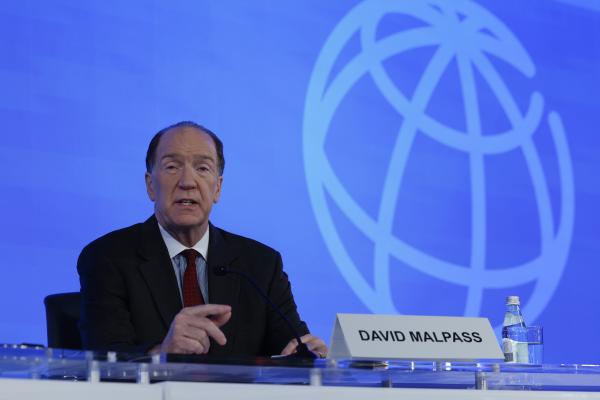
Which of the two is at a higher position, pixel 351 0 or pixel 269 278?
pixel 351 0

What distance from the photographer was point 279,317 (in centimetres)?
281

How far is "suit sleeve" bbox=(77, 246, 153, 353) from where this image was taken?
2516 mm

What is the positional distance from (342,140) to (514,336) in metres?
1.64

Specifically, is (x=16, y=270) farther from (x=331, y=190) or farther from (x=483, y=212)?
(x=483, y=212)

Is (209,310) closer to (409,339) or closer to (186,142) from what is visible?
(409,339)

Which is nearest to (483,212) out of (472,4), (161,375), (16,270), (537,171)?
(537,171)

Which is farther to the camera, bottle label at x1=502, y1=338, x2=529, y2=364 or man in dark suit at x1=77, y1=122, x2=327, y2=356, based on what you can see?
man in dark suit at x1=77, y1=122, x2=327, y2=356

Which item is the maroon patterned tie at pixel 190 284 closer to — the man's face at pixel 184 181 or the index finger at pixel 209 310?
the man's face at pixel 184 181

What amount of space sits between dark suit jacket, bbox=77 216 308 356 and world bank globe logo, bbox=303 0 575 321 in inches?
40.8

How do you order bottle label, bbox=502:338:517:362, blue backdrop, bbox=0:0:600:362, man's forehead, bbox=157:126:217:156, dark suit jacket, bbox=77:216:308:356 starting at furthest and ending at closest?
blue backdrop, bbox=0:0:600:362, man's forehead, bbox=157:126:217:156, dark suit jacket, bbox=77:216:308:356, bottle label, bbox=502:338:517:362

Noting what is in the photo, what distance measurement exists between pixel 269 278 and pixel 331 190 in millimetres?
1076

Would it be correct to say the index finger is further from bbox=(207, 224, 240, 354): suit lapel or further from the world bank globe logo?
the world bank globe logo

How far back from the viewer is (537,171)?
14.7 feet

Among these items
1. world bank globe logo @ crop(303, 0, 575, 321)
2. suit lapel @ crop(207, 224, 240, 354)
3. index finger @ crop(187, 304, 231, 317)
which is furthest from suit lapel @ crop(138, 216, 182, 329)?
world bank globe logo @ crop(303, 0, 575, 321)
